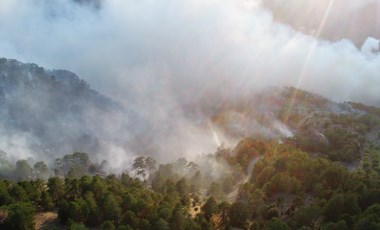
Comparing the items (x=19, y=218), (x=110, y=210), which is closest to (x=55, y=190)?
(x=110, y=210)

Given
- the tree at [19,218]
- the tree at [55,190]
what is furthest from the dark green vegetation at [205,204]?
the tree at [55,190]

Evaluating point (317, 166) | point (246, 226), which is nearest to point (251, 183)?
point (317, 166)

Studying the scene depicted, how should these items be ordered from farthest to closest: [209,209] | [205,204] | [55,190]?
[205,204]
[209,209]
[55,190]

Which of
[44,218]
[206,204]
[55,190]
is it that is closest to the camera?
[44,218]

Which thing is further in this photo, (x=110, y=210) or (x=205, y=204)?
(x=205, y=204)

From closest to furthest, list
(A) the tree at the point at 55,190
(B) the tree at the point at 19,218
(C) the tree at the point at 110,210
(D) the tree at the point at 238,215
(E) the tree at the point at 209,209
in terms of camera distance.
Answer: (B) the tree at the point at 19,218 → (C) the tree at the point at 110,210 → (A) the tree at the point at 55,190 → (D) the tree at the point at 238,215 → (E) the tree at the point at 209,209

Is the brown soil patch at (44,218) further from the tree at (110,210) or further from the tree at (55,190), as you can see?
Result: the tree at (110,210)

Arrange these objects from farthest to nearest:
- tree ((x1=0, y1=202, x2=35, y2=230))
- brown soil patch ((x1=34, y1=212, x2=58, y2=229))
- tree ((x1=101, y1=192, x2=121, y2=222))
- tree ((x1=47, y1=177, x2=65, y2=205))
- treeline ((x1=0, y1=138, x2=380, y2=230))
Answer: tree ((x1=47, y1=177, x2=65, y2=205)), tree ((x1=101, y1=192, x2=121, y2=222)), brown soil patch ((x1=34, y1=212, x2=58, y2=229)), treeline ((x1=0, y1=138, x2=380, y2=230)), tree ((x1=0, y1=202, x2=35, y2=230))

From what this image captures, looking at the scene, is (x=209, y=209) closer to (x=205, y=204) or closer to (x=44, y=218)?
(x=205, y=204)

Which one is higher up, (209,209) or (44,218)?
(209,209)

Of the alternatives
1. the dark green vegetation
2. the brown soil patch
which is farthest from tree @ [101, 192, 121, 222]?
the brown soil patch

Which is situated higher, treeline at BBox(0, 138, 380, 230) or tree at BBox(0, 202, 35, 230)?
treeline at BBox(0, 138, 380, 230)

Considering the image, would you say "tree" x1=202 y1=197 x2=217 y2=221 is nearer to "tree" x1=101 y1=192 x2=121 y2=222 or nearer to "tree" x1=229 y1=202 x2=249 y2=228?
"tree" x1=229 y1=202 x2=249 y2=228
